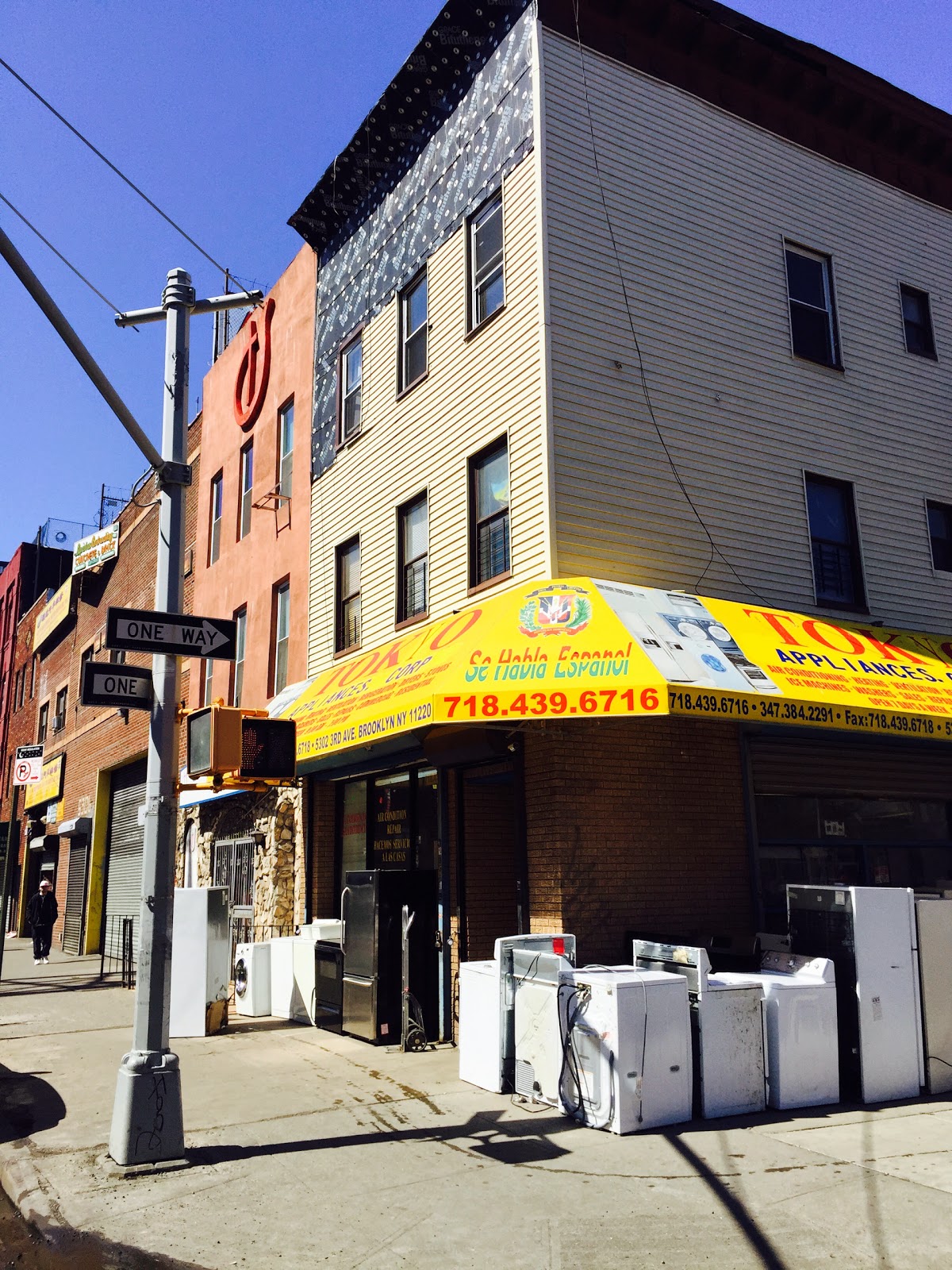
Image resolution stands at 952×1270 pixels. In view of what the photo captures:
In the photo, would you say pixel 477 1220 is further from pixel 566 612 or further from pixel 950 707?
pixel 950 707

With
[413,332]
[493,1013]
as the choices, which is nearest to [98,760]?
[413,332]

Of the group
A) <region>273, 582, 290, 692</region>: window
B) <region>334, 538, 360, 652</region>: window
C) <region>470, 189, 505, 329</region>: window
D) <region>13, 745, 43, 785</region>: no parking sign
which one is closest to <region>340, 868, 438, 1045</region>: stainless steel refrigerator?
<region>334, 538, 360, 652</region>: window

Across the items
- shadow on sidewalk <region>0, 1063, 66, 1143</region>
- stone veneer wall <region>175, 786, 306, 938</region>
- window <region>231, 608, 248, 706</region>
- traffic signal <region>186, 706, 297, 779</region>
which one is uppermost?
window <region>231, 608, 248, 706</region>

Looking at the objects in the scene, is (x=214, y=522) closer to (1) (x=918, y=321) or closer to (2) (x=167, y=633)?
(1) (x=918, y=321)

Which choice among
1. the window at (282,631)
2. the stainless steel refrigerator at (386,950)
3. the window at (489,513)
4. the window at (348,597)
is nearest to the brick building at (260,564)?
the window at (282,631)

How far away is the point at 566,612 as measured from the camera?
10203mm

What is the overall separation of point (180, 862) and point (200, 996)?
921 centimetres

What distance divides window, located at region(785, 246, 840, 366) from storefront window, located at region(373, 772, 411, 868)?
26.3ft

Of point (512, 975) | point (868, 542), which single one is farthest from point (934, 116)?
point (512, 975)

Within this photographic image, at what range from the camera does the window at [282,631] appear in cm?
1841

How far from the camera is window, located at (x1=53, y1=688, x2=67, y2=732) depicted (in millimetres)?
35125

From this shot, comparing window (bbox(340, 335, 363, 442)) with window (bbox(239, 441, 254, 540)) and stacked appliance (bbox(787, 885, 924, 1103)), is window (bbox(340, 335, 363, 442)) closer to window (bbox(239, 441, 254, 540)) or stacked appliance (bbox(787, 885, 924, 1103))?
window (bbox(239, 441, 254, 540))

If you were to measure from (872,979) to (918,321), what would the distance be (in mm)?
10683

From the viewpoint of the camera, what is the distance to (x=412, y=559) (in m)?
14.5
